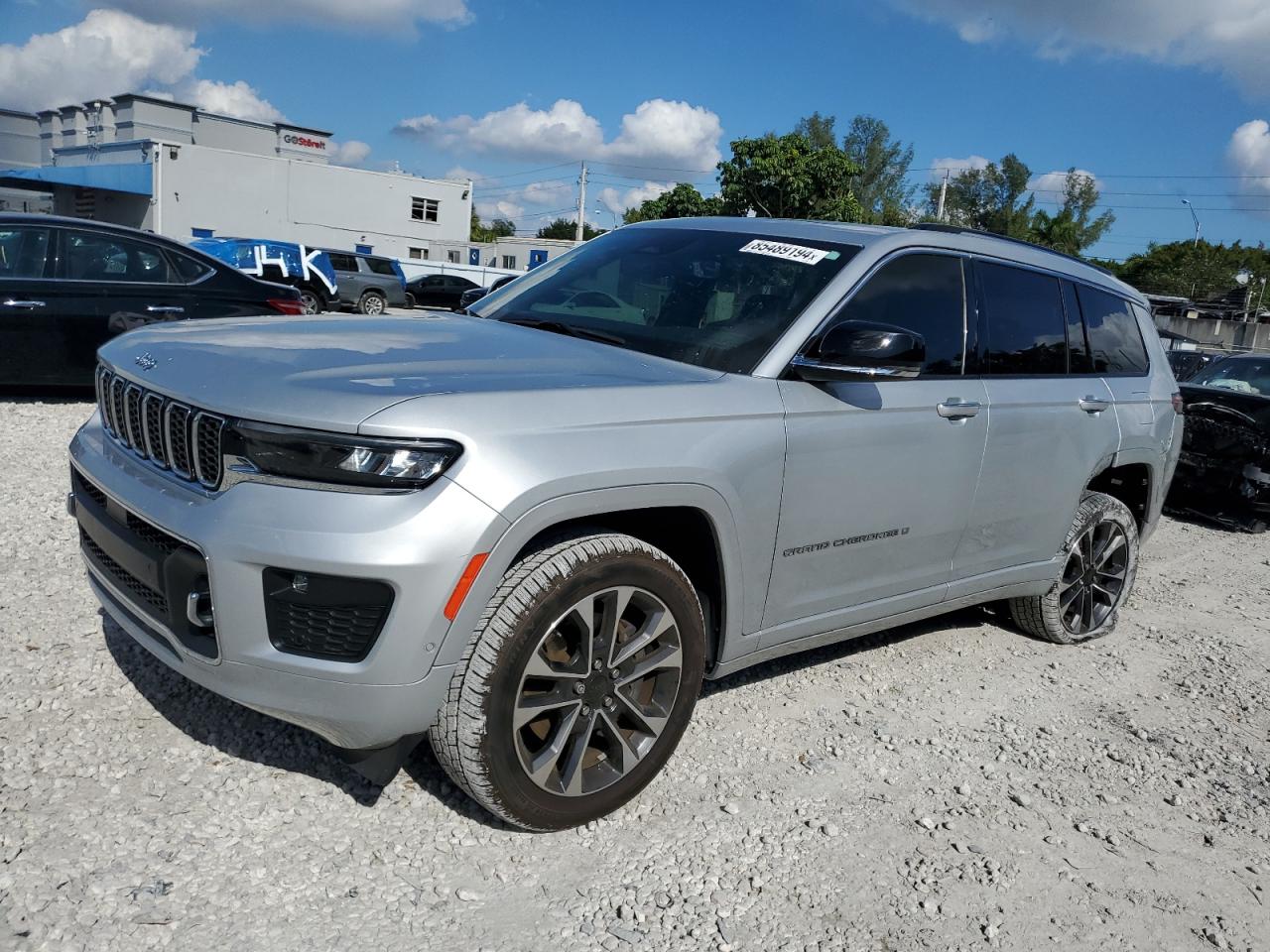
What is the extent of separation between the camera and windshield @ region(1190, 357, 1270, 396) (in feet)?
A: 30.7

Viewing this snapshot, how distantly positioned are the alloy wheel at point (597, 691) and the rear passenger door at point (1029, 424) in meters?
1.59

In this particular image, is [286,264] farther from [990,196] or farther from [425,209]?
[990,196]

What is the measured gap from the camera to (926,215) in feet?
216

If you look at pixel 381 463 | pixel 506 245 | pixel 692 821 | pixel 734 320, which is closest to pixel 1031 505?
pixel 734 320

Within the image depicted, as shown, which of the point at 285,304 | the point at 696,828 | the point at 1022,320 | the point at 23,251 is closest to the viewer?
the point at 696,828

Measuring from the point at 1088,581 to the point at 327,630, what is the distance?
3907mm

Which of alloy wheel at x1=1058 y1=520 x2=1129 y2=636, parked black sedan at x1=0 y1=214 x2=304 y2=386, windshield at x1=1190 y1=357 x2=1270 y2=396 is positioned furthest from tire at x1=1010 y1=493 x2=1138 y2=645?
parked black sedan at x1=0 y1=214 x2=304 y2=386

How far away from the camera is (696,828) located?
2996mm

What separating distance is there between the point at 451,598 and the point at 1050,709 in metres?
2.88

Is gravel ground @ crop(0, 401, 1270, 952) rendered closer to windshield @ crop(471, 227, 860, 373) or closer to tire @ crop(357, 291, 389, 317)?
windshield @ crop(471, 227, 860, 373)

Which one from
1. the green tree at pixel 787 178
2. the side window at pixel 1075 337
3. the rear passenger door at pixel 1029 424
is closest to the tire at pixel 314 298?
the side window at pixel 1075 337

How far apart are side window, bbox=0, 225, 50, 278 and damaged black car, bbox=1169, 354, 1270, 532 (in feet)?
30.5

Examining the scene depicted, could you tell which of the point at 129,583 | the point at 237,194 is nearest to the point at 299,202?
the point at 237,194

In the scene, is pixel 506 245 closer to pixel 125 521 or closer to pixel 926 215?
pixel 926 215
